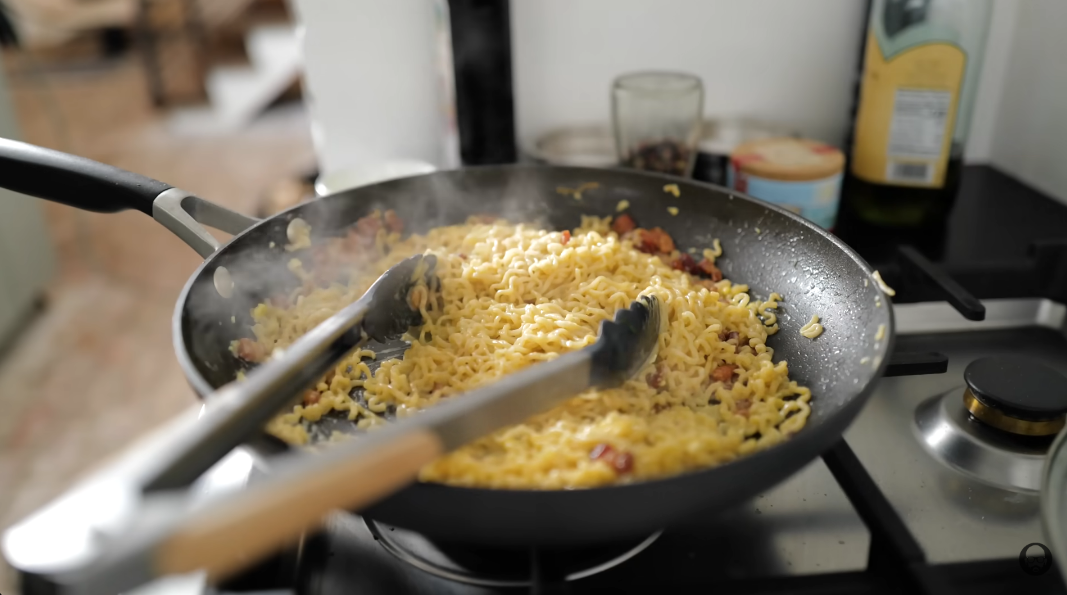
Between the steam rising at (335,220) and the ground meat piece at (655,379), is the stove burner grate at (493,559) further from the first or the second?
the steam rising at (335,220)

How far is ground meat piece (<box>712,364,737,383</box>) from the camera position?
90cm

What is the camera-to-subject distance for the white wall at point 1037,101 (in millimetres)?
1363

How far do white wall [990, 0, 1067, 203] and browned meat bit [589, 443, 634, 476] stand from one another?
1.16 m

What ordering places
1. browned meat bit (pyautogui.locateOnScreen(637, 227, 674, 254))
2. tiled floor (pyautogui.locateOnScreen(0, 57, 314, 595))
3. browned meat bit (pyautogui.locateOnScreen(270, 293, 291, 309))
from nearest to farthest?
browned meat bit (pyautogui.locateOnScreen(270, 293, 291, 309)), browned meat bit (pyautogui.locateOnScreen(637, 227, 674, 254)), tiled floor (pyautogui.locateOnScreen(0, 57, 314, 595))

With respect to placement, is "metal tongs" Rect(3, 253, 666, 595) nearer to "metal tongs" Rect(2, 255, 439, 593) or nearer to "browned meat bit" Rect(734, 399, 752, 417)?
"metal tongs" Rect(2, 255, 439, 593)

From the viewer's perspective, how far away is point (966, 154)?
62.1 inches

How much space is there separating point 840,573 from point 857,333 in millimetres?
272

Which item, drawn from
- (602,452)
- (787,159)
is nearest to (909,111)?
(787,159)

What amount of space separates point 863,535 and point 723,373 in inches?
8.9

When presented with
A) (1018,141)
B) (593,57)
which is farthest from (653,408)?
(1018,141)

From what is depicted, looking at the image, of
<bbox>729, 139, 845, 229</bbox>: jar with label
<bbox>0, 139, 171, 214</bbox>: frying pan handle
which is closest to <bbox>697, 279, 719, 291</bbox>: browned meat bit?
<bbox>729, 139, 845, 229</bbox>: jar with label

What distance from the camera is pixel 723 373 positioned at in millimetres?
905

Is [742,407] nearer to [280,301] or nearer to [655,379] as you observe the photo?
[655,379]

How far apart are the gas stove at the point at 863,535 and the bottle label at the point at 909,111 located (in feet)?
1.11
